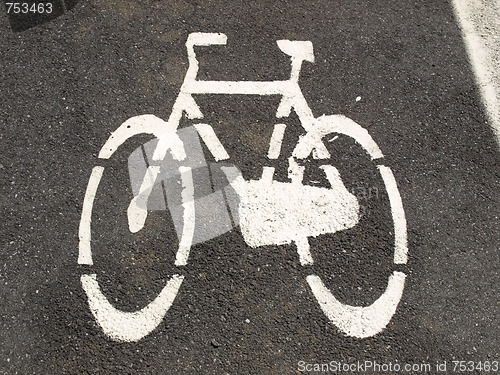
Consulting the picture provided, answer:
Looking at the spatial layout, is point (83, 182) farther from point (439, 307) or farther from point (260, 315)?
point (439, 307)

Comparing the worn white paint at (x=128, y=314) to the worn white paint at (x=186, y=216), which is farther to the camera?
the worn white paint at (x=186, y=216)

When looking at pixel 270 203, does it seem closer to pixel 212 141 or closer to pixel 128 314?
pixel 212 141

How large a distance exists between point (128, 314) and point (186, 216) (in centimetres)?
75

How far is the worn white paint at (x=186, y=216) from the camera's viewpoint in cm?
376

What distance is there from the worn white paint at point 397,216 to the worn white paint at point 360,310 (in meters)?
0.17

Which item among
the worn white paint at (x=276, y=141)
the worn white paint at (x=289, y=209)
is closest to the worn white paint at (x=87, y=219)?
the worn white paint at (x=289, y=209)

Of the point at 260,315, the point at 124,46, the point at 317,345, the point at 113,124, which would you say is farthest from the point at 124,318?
the point at 124,46

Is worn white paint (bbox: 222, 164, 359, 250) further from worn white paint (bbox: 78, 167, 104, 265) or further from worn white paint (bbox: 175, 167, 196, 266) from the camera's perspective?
worn white paint (bbox: 78, 167, 104, 265)

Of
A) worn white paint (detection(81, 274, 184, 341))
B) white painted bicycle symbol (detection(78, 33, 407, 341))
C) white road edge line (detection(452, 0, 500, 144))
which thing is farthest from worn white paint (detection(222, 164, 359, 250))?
white road edge line (detection(452, 0, 500, 144))

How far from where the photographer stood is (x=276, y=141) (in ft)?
14.0

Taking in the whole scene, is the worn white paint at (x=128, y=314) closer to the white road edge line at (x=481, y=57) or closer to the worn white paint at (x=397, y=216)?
the worn white paint at (x=397, y=216)

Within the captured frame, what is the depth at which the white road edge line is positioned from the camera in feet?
14.8

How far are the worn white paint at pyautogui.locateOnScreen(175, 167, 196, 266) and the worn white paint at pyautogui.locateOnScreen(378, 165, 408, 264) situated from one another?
4.43 ft

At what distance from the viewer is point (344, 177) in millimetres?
4105
